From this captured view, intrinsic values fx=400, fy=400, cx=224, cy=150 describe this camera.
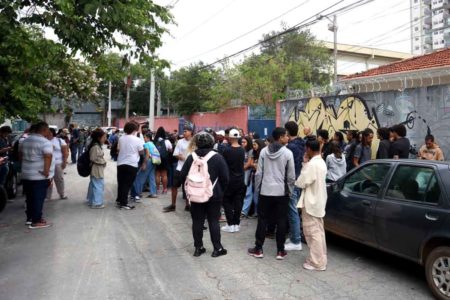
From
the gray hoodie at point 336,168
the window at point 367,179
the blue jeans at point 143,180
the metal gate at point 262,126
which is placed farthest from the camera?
the metal gate at point 262,126

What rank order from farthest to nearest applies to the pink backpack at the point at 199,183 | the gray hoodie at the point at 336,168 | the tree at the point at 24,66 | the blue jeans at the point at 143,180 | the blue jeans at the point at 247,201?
the blue jeans at the point at 143,180 < the blue jeans at the point at 247,201 < the gray hoodie at the point at 336,168 < the tree at the point at 24,66 < the pink backpack at the point at 199,183

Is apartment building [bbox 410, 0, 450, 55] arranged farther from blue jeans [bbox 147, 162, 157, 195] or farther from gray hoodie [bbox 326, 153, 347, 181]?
gray hoodie [bbox 326, 153, 347, 181]

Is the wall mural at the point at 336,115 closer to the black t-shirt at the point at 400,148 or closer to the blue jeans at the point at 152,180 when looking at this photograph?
the black t-shirt at the point at 400,148

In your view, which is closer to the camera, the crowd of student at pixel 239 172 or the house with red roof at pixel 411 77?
the crowd of student at pixel 239 172

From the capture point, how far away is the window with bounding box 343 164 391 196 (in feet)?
16.8

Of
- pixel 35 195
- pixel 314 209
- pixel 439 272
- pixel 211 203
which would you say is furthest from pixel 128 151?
pixel 439 272

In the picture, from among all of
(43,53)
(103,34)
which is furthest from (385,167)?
(43,53)

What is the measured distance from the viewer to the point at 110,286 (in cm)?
440

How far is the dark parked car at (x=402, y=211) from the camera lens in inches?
162

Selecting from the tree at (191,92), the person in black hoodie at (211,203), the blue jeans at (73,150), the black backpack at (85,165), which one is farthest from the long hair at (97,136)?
the tree at (191,92)

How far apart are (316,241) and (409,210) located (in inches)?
45.7

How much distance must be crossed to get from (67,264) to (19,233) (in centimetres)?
209

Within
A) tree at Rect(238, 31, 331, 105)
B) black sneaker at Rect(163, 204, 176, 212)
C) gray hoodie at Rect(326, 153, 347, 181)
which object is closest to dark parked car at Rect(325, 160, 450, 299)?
gray hoodie at Rect(326, 153, 347, 181)

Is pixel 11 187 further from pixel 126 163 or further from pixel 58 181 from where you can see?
pixel 126 163
